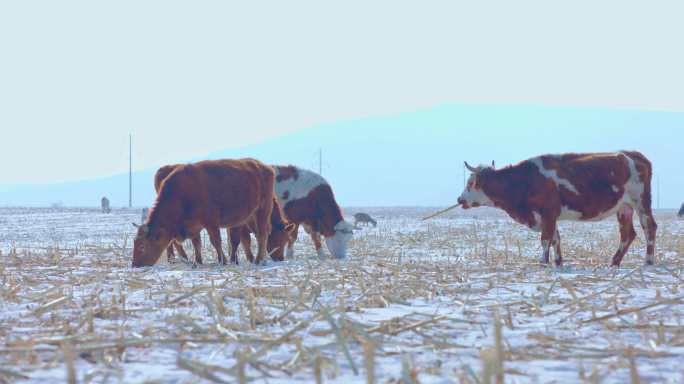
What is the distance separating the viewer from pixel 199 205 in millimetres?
11898

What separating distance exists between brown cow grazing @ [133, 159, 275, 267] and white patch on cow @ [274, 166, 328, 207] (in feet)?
7.46

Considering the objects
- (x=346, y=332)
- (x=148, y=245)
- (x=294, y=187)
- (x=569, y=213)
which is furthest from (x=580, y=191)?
(x=346, y=332)

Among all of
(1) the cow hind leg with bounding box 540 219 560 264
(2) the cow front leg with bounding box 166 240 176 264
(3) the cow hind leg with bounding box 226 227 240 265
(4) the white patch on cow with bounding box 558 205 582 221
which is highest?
(4) the white patch on cow with bounding box 558 205 582 221

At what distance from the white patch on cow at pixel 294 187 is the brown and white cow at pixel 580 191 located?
14.8 ft

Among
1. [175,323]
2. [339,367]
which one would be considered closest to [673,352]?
[339,367]

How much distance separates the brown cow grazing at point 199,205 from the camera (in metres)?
11.6

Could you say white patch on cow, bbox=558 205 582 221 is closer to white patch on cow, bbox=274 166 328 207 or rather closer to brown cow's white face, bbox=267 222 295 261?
brown cow's white face, bbox=267 222 295 261

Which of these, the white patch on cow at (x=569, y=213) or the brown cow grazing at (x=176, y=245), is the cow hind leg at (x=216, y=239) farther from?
the white patch on cow at (x=569, y=213)

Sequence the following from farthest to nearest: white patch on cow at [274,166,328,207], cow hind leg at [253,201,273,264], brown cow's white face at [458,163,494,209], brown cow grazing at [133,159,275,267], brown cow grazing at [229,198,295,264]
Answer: white patch on cow at [274,166,328,207] < brown cow grazing at [229,198,295,264] < cow hind leg at [253,201,273,264] < brown cow's white face at [458,163,494,209] < brown cow grazing at [133,159,275,267]

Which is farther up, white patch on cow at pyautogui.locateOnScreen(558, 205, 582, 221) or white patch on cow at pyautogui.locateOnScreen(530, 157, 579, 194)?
white patch on cow at pyautogui.locateOnScreen(530, 157, 579, 194)

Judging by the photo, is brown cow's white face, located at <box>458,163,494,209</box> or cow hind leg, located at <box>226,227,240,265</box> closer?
brown cow's white face, located at <box>458,163,494,209</box>

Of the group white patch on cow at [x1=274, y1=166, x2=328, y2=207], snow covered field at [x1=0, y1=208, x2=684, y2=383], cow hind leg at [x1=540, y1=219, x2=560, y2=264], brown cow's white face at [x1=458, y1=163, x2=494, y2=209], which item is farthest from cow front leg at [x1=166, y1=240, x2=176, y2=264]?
cow hind leg at [x1=540, y1=219, x2=560, y2=264]

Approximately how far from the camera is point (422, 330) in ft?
16.3

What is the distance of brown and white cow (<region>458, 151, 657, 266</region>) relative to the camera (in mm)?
11391
